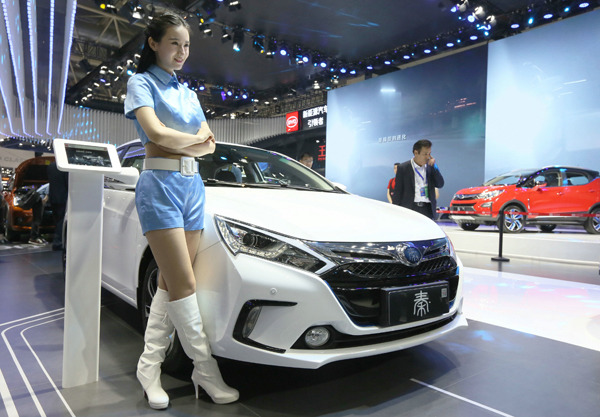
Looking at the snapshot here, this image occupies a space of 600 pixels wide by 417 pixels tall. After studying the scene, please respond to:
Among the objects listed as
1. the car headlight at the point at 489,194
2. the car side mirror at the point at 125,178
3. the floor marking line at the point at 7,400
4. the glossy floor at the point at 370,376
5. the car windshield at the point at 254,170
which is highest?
the car headlight at the point at 489,194

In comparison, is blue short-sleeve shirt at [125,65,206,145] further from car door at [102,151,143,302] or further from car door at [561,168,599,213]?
car door at [561,168,599,213]

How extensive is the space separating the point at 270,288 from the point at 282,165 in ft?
4.73

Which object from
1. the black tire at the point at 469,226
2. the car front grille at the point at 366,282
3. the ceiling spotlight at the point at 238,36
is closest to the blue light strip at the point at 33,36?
the ceiling spotlight at the point at 238,36

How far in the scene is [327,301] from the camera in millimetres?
1559

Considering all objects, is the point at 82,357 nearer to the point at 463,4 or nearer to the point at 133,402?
the point at 133,402

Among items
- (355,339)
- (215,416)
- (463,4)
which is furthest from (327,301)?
(463,4)

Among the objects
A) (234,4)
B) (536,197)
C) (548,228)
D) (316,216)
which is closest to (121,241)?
(316,216)

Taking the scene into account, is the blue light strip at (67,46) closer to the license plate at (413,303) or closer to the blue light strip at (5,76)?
the blue light strip at (5,76)

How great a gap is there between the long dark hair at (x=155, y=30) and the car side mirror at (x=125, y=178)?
53 cm

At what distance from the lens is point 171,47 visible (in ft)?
5.43

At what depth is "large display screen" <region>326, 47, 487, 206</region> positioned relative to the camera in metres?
10.1

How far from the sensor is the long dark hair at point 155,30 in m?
1.63

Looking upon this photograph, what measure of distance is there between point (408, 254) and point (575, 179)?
24.7 feet

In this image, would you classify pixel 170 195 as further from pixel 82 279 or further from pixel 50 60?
pixel 50 60
